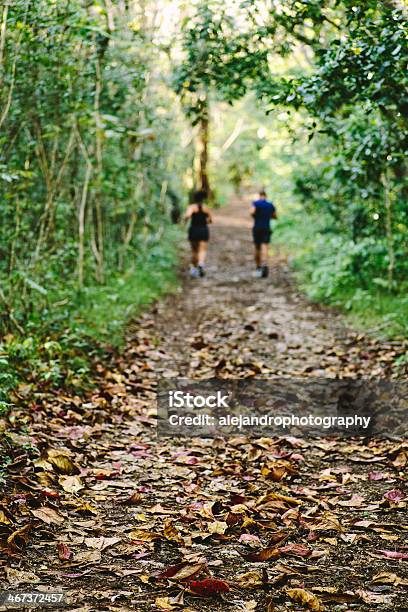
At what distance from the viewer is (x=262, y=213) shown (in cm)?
1420

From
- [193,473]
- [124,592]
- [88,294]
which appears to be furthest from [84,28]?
[124,592]

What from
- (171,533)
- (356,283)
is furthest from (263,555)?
(356,283)

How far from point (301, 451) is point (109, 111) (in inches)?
291

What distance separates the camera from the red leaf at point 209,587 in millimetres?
3193

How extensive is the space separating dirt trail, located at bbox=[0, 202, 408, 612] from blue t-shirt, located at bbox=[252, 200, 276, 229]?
276 inches

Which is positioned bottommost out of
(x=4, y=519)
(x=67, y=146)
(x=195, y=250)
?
(x=4, y=519)

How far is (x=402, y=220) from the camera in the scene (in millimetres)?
9656

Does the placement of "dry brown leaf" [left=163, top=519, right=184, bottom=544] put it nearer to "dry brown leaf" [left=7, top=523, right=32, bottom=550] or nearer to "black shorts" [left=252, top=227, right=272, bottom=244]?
"dry brown leaf" [left=7, top=523, right=32, bottom=550]

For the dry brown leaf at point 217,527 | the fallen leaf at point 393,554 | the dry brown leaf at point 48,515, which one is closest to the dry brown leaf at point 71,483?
the dry brown leaf at point 48,515

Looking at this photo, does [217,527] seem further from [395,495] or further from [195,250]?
[195,250]

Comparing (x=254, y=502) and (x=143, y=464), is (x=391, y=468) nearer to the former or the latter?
(x=254, y=502)

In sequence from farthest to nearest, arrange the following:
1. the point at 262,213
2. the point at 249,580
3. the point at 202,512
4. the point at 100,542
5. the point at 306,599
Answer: the point at 262,213
the point at 202,512
the point at 100,542
the point at 249,580
the point at 306,599

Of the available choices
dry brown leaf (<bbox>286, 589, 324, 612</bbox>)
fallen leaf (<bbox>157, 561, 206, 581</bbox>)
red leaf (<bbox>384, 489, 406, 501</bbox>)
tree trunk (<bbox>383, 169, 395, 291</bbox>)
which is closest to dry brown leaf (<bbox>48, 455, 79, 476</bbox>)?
fallen leaf (<bbox>157, 561, 206, 581</bbox>)

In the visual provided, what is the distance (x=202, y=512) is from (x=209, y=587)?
0.97m
